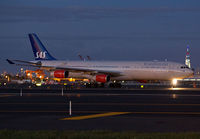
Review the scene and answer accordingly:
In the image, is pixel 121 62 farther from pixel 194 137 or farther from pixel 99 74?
pixel 194 137

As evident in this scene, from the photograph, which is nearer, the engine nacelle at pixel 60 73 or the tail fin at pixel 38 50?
the engine nacelle at pixel 60 73

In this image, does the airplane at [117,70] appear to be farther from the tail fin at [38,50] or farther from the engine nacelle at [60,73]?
the tail fin at [38,50]

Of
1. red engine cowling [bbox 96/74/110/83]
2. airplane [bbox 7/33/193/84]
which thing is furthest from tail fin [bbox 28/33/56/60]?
red engine cowling [bbox 96/74/110/83]

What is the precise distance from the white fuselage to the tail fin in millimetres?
6560

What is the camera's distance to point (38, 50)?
2854 inches

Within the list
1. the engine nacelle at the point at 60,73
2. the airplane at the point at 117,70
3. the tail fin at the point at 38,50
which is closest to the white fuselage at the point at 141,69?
the airplane at the point at 117,70

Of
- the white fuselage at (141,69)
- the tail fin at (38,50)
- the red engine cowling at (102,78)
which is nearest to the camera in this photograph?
the white fuselage at (141,69)

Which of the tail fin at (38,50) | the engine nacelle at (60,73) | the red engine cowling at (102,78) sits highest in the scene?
the tail fin at (38,50)

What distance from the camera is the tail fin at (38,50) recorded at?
7209cm

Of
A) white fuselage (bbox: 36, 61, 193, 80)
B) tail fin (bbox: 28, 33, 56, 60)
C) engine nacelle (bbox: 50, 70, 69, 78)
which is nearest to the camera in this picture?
white fuselage (bbox: 36, 61, 193, 80)

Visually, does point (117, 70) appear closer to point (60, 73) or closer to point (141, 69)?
point (141, 69)

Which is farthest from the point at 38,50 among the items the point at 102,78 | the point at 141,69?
the point at 141,69

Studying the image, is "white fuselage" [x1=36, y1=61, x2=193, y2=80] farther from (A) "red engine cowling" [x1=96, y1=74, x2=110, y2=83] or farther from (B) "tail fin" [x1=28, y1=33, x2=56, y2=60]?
(B) "tail fin" [x1=28, y1=33, x2=56, y2=60]

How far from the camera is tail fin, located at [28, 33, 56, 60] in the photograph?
72.1m
